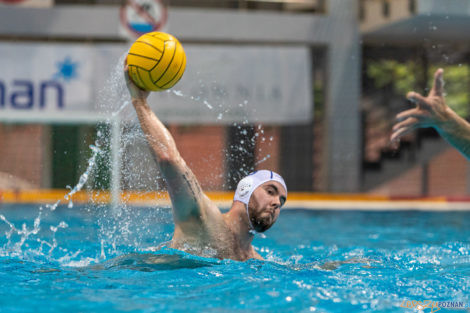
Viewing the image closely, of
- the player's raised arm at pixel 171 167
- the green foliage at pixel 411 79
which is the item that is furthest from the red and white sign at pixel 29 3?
the player's raised arm at pixel 171 167

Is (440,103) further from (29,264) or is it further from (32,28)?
(32,28)

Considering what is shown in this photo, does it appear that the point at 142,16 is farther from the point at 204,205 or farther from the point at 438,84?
the point at 204,205

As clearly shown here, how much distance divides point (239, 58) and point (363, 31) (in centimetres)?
262

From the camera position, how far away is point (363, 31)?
12547mm

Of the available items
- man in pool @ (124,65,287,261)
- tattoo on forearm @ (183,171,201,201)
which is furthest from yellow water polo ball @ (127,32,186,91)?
tattoo on forearm @ (183,171,201,201)

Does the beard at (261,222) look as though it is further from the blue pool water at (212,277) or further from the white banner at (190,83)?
the white banner at (190,83)

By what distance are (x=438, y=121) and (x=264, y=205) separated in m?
1.34

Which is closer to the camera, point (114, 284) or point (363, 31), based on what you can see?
point (114, 284)

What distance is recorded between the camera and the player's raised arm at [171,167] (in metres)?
3.23

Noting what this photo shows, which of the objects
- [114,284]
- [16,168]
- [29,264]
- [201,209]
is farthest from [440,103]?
[16,168]

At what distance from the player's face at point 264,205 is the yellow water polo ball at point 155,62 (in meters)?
0.83

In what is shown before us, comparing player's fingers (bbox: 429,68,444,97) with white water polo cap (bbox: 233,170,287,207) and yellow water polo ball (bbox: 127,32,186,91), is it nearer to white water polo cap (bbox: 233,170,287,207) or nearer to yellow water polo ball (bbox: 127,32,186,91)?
white water polo cap (bbox: 233,170,287,207)

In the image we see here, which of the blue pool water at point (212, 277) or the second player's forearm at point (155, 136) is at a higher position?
the second player's forearm at point (155, 136)

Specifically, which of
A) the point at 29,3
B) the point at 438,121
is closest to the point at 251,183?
the point at 438,121
